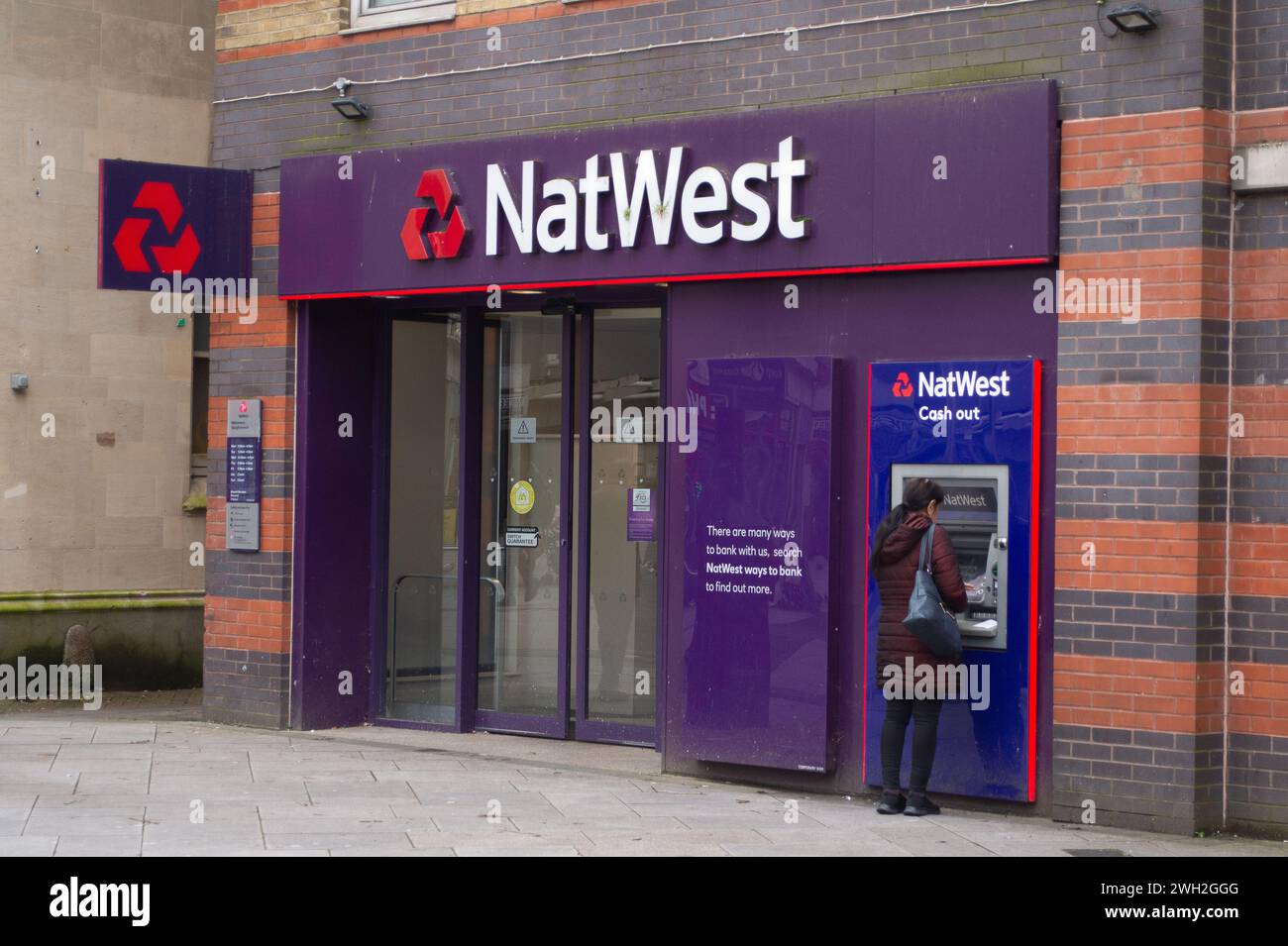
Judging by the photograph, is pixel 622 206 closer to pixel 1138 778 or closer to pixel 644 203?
pixel 644 203

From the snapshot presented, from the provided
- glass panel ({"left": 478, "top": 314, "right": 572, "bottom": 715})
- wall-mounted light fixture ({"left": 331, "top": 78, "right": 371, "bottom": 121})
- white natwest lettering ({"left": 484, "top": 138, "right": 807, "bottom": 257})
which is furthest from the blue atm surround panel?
wall-mounted light fixture ({"left": 331, "top": 78, "right": 371, "bottom": 121})

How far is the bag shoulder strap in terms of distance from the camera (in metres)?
8.49

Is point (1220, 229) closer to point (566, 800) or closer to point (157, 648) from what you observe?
point (566, 800)

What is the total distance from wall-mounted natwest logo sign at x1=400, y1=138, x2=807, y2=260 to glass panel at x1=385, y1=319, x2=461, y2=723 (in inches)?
44.7

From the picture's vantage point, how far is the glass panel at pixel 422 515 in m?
11.7

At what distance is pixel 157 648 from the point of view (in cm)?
1458

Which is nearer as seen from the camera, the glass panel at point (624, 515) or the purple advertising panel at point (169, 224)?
the glass panel at point (624, 515)

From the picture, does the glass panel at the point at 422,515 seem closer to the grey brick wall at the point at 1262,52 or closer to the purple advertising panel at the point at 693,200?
the purple advertising panel at the point at 693,200

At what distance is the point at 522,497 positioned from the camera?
11.5 meters

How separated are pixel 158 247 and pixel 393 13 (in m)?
2.23

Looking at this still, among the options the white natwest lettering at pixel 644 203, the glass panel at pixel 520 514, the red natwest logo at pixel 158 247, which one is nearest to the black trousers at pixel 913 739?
the white natwest lettering at pixel 644 203

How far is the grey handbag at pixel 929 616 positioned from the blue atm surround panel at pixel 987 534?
17 centimetres

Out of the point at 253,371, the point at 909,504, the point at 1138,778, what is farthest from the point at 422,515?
the point at 1138,778

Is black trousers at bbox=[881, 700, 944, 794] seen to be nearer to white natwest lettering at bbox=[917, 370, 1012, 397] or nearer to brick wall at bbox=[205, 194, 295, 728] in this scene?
white natwest lettering at bbox=[917, 370, 1012, 397]
